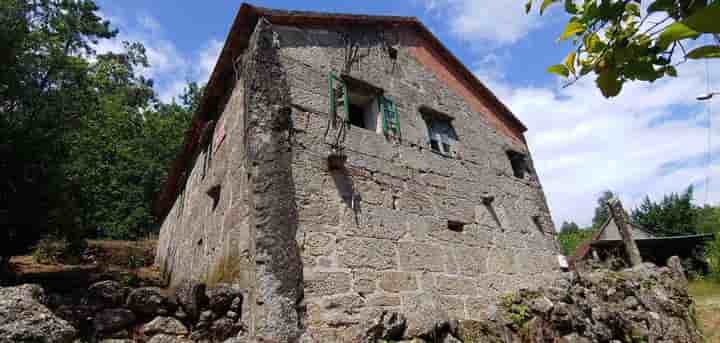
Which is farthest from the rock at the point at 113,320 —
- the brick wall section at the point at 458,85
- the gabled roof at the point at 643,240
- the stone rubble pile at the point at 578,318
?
the gabled roof at the point at 643,240

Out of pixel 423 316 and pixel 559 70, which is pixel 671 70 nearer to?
pixel 559 70

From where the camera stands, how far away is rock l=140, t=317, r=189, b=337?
322 centimetres

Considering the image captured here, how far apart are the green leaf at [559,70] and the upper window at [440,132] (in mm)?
4885

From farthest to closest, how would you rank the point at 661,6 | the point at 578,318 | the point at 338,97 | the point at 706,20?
the point at 338,97 < the point at 578,318 < the point at 661,6 < the point at 706,20

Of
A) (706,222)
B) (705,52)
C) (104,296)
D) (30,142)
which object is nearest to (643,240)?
(706,222)

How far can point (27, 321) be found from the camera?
2.31m

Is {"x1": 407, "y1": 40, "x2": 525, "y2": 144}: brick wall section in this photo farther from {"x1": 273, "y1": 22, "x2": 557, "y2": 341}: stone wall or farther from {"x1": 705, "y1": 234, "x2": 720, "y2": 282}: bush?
{"x1": 705, "y1": 234, "x2": 720, "y2": 282}: bush

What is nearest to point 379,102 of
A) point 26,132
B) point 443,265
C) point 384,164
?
point 384,164

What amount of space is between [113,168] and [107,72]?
4493 millimetres

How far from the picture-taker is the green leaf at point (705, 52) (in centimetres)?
118

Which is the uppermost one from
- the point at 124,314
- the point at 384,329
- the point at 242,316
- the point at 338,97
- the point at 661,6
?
the point at 338,97

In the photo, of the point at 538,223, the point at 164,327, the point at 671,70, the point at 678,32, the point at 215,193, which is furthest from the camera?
the point at 538,223

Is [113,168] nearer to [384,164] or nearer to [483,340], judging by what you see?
[384,164]

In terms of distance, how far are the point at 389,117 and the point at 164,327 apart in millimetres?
4203
